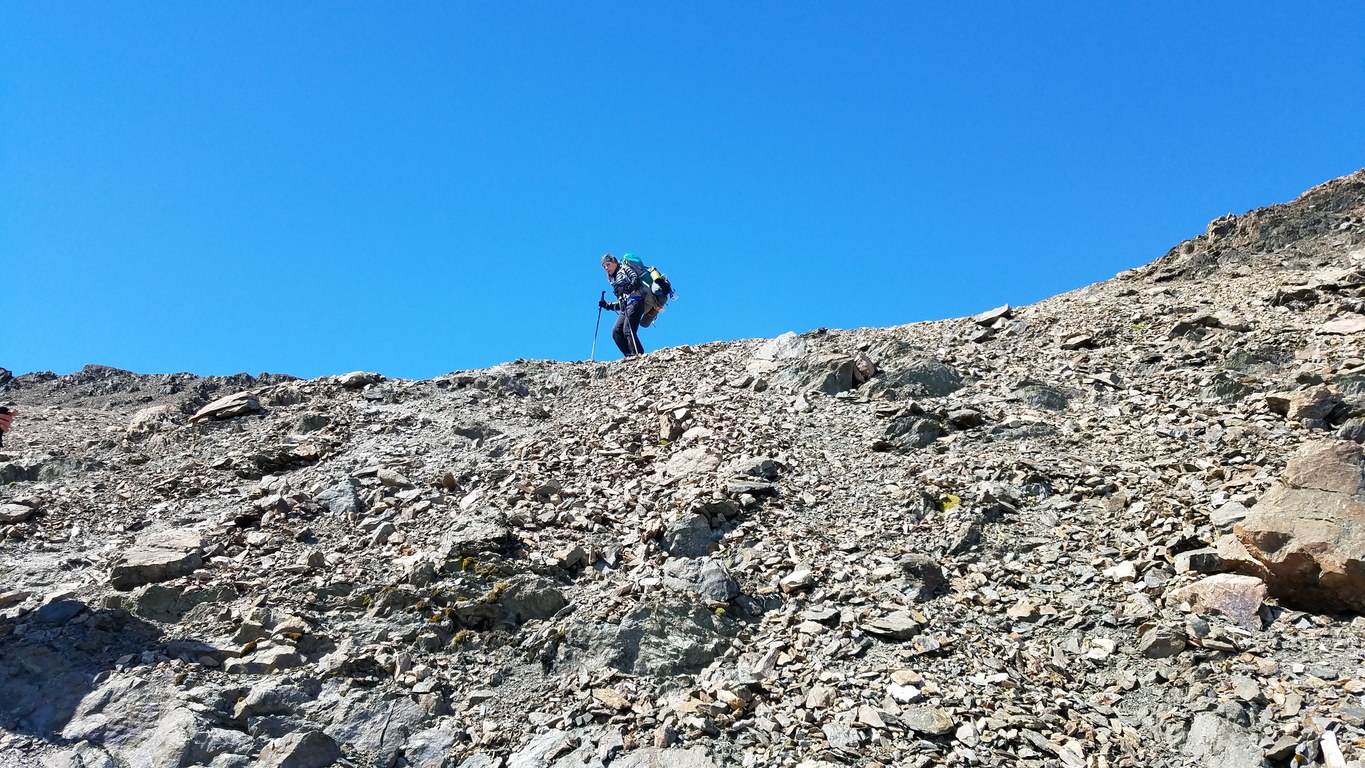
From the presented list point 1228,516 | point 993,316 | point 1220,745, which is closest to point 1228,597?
point 1228,516

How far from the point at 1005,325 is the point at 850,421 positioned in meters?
4.99

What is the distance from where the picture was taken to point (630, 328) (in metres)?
20.1

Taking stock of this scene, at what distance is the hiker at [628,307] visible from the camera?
2008 cm

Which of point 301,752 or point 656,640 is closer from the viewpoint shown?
point 301,752

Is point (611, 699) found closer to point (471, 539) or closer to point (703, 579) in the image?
point (703, 579)

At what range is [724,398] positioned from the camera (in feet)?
49.8

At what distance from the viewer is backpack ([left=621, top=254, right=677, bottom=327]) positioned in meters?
20.0

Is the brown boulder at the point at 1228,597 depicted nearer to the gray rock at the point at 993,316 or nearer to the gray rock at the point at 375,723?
the gray rock at the point at 375,723

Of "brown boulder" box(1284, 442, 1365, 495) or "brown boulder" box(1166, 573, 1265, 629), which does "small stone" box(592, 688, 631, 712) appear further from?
"brown boulder" box(1284, 442, 1365, 495)

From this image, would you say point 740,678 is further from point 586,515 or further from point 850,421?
point 850,421

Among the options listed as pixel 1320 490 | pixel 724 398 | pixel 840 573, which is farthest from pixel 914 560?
pixel 724 398

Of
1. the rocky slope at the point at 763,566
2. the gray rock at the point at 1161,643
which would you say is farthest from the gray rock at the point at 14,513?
the gray rock at the point at 1161,643

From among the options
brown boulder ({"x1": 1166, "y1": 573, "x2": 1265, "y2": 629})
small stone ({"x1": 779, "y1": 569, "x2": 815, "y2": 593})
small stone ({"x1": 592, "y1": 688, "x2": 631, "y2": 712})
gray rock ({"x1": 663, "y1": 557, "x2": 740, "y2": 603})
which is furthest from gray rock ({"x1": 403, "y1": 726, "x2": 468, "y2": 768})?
brown boulder ({"x1": 1166, "y1": 573, "x2": 1265, "y2": 629})

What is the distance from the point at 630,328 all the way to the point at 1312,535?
14163 millimetres
